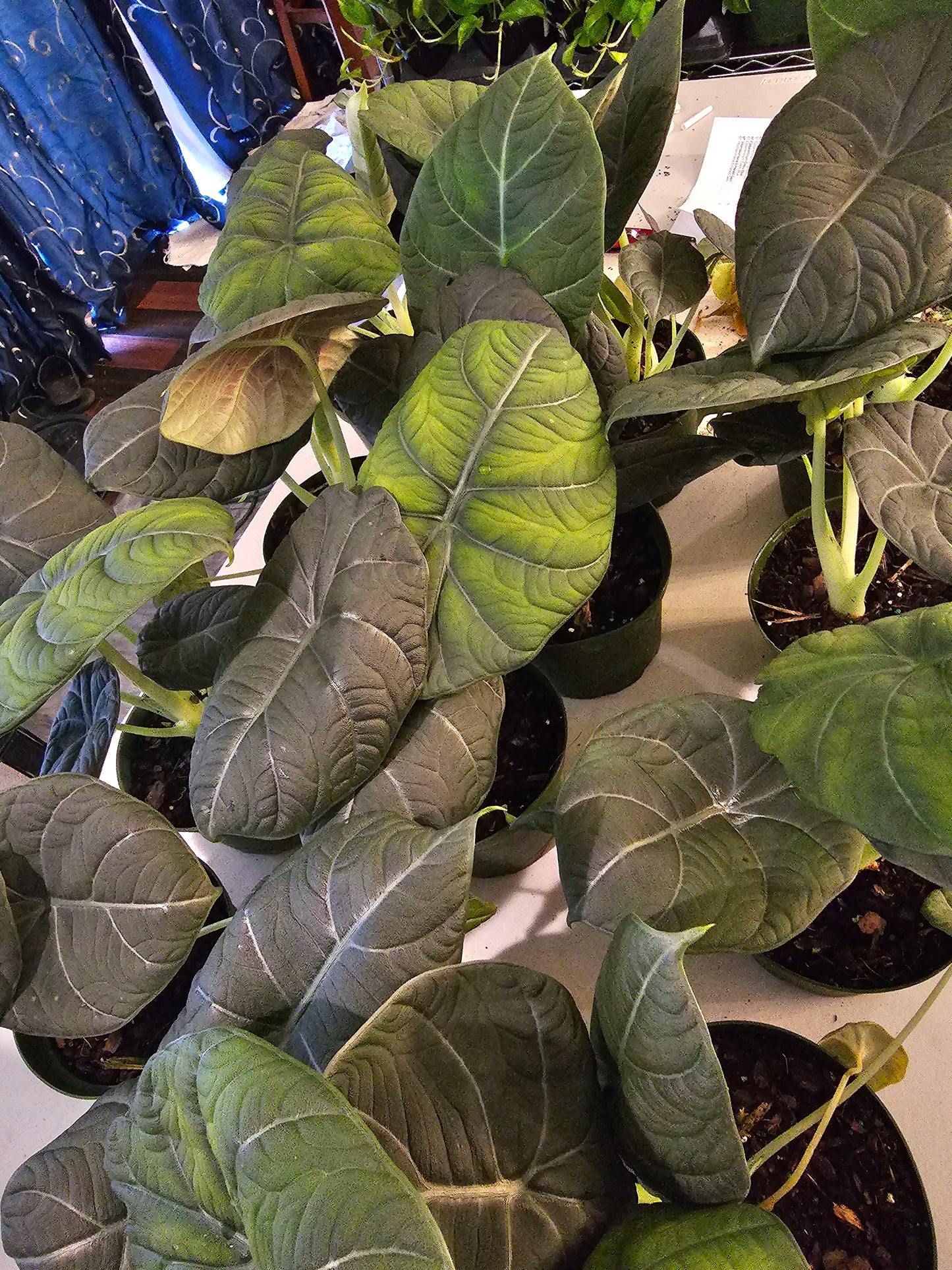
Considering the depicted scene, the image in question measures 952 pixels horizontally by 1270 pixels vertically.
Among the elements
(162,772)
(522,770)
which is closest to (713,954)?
(522,770)

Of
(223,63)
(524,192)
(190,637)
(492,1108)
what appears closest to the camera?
(492,1108)

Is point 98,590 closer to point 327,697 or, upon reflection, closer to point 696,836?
point 327,697

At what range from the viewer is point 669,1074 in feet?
1.70

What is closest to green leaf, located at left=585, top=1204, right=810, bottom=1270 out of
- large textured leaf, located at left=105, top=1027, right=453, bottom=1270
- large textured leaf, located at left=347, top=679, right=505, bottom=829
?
large textured leaf, located at left=105, top=1027, right=453, bottom=1270

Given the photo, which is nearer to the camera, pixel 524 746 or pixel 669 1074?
pixel 669 1074

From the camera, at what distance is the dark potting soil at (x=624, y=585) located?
1.11m

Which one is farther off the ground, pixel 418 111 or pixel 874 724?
pixel 418 111

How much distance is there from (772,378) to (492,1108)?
596mm

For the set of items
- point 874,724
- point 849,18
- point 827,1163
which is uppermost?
point 849,18

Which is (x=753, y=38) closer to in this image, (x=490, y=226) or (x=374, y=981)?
(x=490, y=226)

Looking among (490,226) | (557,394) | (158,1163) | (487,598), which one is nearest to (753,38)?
(490,226)

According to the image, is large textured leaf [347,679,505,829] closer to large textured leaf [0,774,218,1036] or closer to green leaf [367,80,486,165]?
large textured leaf [0,774,218,1036]

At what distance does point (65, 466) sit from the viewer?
1.00 meters

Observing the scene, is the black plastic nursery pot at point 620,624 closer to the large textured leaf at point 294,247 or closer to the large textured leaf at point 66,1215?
the large textured leaf at point 294,247
